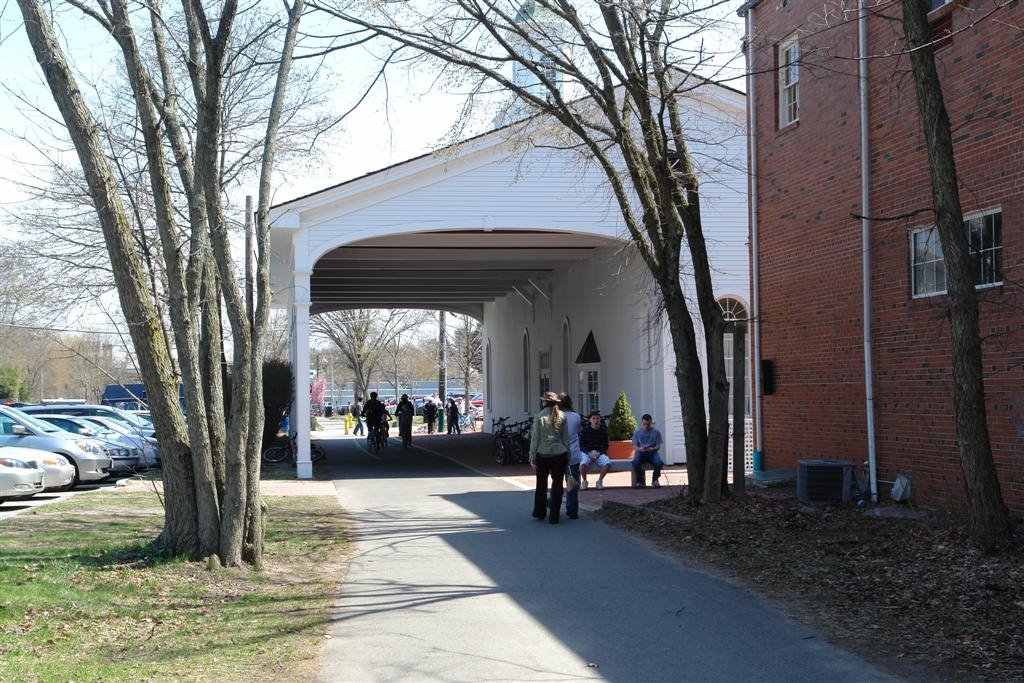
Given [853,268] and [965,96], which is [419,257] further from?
[965,96]

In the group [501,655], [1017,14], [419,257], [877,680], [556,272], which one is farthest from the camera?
[556,272]

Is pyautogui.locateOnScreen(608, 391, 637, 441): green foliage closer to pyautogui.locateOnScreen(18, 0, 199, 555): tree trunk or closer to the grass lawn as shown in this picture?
the grass lawn

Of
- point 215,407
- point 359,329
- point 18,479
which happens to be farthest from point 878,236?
point 359,329

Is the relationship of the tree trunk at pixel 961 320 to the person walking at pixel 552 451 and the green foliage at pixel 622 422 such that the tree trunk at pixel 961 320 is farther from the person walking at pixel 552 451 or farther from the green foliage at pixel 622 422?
the green foliage at pixel 622 422

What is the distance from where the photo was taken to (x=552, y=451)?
13680 mm

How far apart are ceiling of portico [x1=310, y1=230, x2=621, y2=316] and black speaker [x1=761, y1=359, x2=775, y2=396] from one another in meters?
7.52

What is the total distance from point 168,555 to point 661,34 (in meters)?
8.07

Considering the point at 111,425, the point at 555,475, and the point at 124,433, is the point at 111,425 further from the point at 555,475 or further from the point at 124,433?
the point at 555,475

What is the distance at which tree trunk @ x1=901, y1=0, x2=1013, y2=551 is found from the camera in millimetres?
9609

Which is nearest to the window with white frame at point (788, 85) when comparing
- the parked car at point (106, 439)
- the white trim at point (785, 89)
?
the white trim at point (785, 89)

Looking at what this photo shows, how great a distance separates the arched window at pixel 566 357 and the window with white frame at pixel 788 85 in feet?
51.4

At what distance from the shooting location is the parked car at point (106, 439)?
2158cm

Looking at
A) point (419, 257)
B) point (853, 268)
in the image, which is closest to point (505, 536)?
point (853, 268)

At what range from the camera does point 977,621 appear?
293 inches
